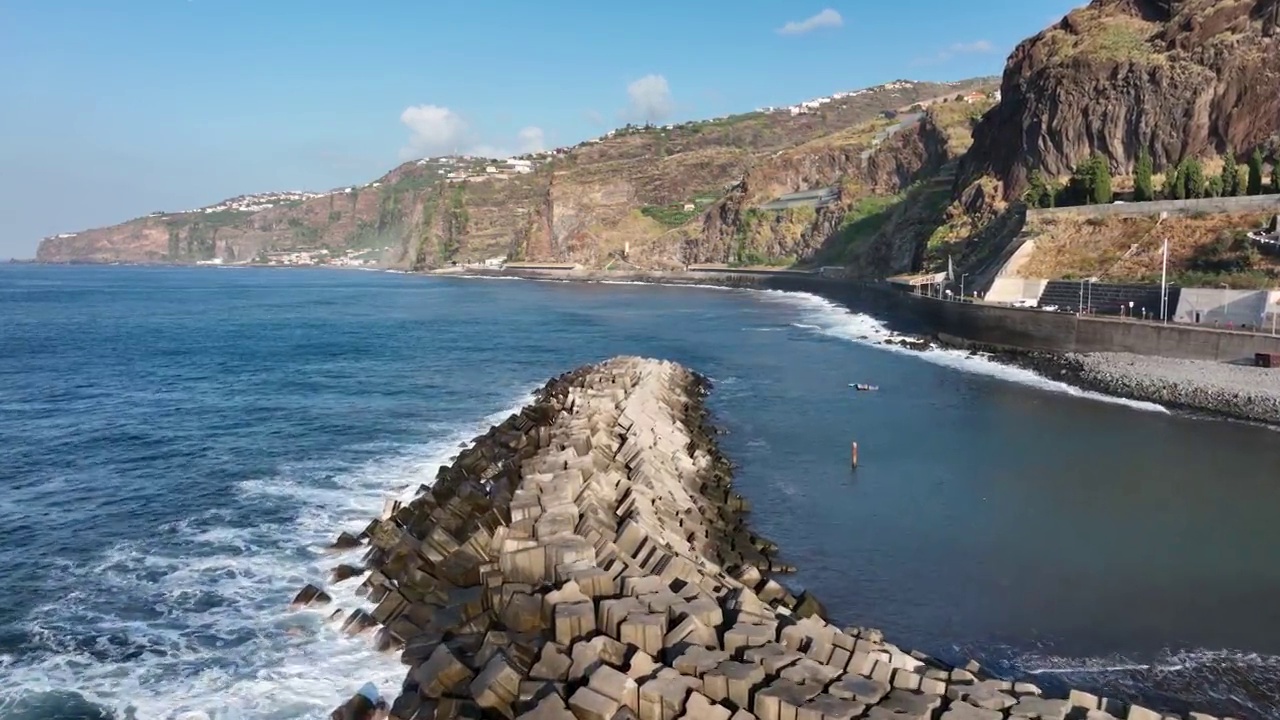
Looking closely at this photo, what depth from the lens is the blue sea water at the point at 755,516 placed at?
13820 millimetres

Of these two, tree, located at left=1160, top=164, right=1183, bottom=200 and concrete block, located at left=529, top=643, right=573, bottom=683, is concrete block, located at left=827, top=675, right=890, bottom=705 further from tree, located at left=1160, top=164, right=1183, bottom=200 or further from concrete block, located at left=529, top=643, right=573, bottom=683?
tree, located at left=1160, top=164, right=1183, bottom=200

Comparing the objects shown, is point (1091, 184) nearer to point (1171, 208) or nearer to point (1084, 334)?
point (1171, 208)

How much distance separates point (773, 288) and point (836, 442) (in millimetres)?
88305

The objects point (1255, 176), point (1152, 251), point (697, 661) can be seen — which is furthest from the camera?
point (1255, 176)

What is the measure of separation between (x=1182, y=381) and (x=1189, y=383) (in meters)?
0.44

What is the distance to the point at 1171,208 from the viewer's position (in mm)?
50906

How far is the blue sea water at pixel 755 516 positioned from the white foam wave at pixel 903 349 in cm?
54

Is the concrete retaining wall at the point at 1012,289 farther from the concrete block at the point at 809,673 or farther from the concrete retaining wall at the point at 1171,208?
the concrete block at the point at 809,673

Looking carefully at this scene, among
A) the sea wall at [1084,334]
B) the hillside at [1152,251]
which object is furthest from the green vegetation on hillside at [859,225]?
the sea wall at [1084,334]

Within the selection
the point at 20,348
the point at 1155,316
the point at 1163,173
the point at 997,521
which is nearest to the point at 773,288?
the point at 1163,173

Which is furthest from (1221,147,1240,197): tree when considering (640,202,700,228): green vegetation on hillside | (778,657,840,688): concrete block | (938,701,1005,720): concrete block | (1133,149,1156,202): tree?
(640,202,700,228): green vegetation on hillside

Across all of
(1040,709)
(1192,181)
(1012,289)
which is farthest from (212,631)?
(1192,181)

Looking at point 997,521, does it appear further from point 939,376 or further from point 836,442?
point 939,376

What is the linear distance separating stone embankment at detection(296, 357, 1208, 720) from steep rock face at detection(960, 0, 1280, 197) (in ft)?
202
